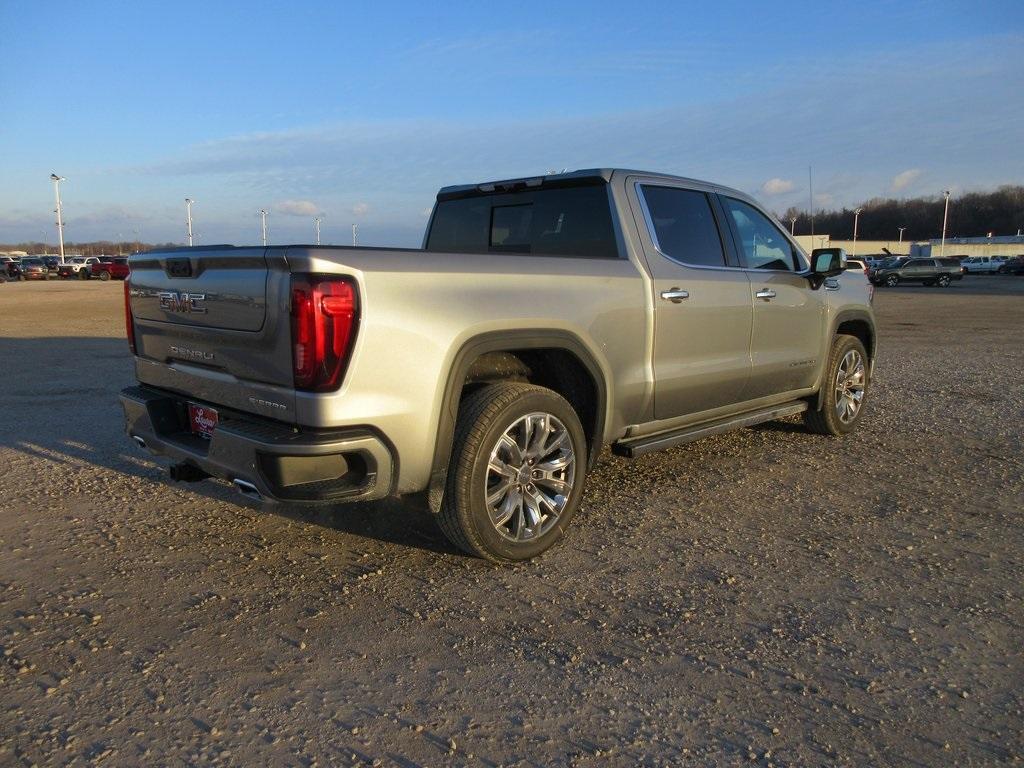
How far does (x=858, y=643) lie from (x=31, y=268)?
58.9m

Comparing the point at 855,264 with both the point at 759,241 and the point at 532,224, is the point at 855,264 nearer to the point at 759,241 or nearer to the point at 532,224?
the point at 759,241

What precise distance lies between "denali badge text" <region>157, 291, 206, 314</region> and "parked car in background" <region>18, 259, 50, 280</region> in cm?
5563

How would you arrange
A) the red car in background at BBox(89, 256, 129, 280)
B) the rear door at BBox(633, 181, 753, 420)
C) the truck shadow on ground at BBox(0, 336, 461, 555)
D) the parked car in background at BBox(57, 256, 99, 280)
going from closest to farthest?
1. the truck shadow on ground at BBox(0, 336, 461, 555)
2. the rear door at BBox(633, 181, 753, 420)
3. the red car in background at BBox(89, 256, 129, 280)
4. the parked car in background at BBox(57, 256, 99, 280)

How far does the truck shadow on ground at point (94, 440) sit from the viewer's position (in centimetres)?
441

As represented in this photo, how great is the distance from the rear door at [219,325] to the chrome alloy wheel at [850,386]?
4641 millimetres

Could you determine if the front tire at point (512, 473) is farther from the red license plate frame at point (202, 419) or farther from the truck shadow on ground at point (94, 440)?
the red license plate frame at point (202, 419)

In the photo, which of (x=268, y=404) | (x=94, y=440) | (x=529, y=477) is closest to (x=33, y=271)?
(x=94, y=440)

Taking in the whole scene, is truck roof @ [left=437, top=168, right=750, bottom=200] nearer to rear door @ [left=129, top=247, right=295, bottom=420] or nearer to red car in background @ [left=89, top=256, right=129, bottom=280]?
rear door @ [left=129, top=247, right=295, bottom=420]

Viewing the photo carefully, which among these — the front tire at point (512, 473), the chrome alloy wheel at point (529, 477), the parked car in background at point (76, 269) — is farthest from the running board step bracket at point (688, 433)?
the parked car in background at point (76, 269)

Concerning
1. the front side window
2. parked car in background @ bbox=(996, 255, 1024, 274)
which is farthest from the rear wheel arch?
parked car in background @ bbox=(996, 255, 1024, 274)

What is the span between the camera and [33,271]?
51.6 m

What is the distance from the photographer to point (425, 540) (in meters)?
4.14

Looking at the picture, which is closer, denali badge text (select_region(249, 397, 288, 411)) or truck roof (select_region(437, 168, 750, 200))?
denali badge text (select_region(249, 397, 288, 411))

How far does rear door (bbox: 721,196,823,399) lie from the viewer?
17.3 ft
